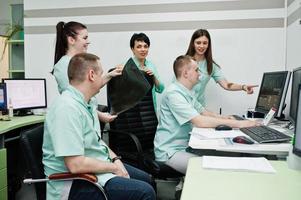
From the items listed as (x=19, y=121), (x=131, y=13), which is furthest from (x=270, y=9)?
(x=19, y=121)

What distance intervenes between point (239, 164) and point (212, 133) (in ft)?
2.07

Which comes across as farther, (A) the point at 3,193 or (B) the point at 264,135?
(A) the point at 3,193

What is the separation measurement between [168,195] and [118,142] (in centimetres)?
81

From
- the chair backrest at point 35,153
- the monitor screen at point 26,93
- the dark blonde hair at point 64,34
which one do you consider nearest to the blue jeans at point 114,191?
the chair backrest at point 35,153

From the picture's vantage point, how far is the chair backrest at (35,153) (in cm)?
154

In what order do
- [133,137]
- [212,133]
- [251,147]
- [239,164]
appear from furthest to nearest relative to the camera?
[133,137]
[212,133]
[251,147]
[239,164]

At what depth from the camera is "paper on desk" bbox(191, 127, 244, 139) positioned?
6.52 ft

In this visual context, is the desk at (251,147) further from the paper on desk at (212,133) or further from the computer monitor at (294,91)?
the computer monitor at (294,91)

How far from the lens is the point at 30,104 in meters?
3.60

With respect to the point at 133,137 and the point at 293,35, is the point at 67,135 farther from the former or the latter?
the point at 293,35

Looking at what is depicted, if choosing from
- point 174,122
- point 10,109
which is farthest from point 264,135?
point 10,109

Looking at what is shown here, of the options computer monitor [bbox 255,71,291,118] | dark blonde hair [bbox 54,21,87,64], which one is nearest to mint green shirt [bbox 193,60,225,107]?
computer monitor [bbox 255,71,291,118]

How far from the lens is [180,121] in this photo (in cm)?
227

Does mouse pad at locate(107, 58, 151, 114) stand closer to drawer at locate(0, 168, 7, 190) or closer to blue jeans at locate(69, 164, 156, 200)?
blue jeans at locate(69, 164, 156, 200)
